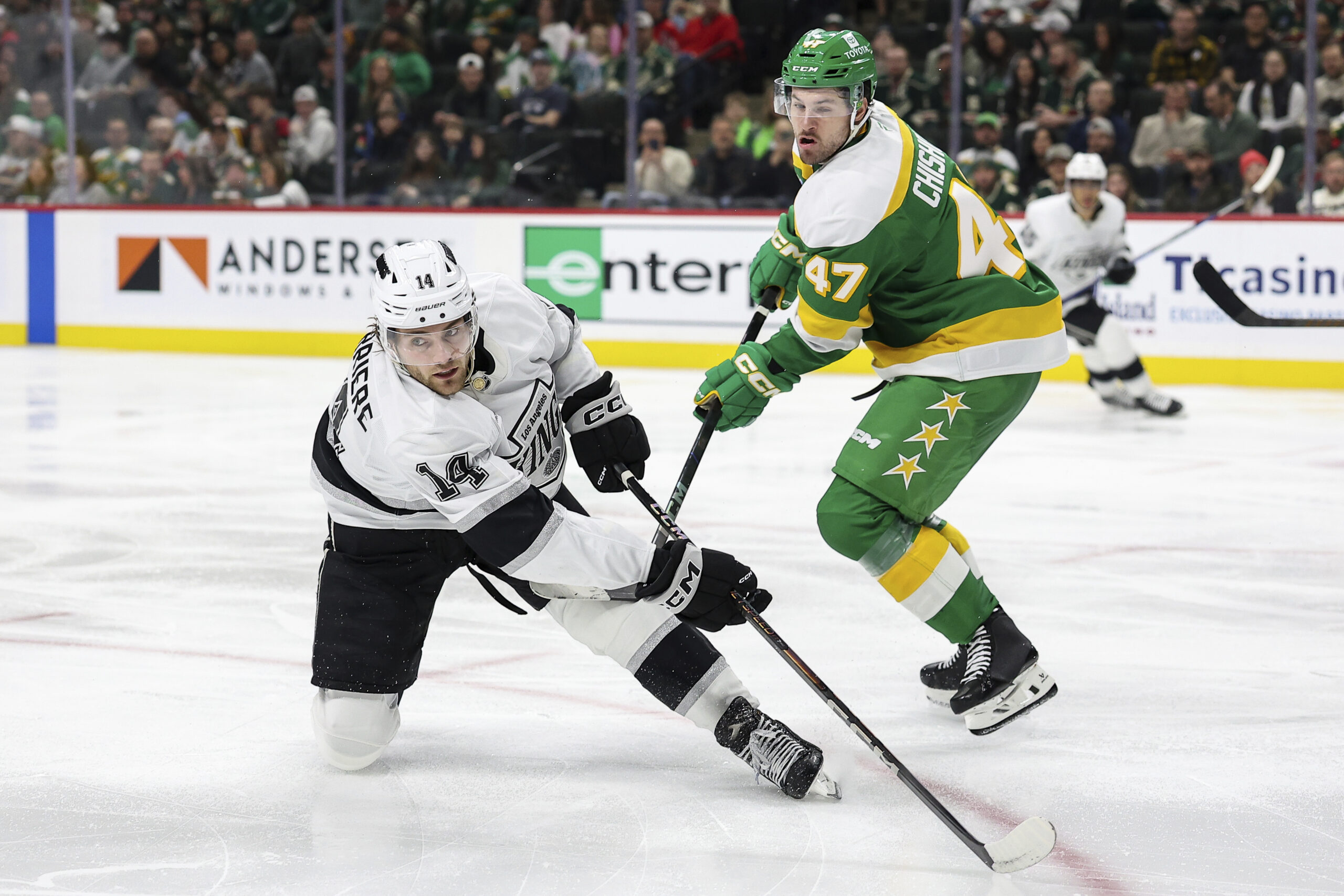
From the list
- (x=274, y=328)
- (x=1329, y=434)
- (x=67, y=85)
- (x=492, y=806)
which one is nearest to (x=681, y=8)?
(x=274, y=328)

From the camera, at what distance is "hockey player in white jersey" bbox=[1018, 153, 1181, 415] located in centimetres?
706

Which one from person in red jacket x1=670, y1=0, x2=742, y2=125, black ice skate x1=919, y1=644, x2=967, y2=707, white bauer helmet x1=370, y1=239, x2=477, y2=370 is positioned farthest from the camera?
person in red jacket x1=670, y1=0, x2=742, y2=125

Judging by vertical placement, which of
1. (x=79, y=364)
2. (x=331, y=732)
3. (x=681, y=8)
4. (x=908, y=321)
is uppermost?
(x=681, y=8)

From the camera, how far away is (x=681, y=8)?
31.0 feet

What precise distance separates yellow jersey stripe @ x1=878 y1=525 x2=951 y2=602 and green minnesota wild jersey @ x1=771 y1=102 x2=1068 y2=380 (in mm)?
277

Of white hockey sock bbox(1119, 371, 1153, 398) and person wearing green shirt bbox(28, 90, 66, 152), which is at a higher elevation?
person wearing green shirt bbox(28, 90, 66, 152)

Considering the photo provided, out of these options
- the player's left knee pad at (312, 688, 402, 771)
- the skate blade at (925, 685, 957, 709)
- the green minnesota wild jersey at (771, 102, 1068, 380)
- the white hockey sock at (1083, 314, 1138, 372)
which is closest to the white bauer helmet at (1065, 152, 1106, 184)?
the white hockey sock at (1083, 314, 1138, 372)

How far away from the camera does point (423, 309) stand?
2.21 meters

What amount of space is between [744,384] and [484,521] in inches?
25.6

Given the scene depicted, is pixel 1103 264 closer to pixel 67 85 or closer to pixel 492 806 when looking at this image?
pixel 492 806

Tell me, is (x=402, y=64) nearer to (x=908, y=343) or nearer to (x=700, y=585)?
(x=908, y=343)

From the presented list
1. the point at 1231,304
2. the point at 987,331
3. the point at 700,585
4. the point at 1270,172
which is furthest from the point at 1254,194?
the point at 700,585

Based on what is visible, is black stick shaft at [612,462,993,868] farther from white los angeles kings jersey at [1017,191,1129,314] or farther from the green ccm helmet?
white los angeles kings jersey at [1017,191,1129,314]

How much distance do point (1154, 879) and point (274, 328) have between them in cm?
856
